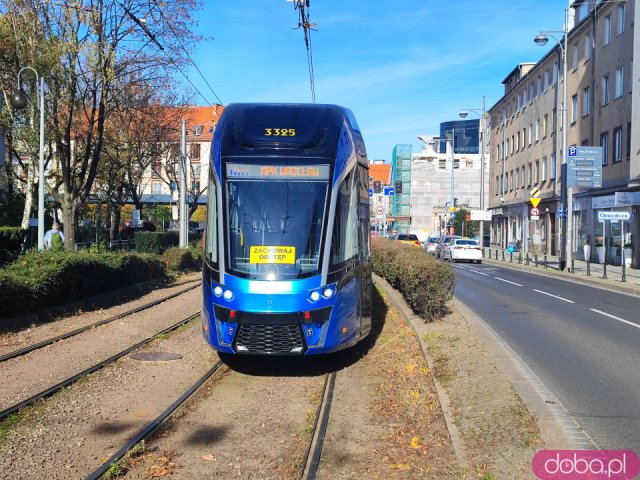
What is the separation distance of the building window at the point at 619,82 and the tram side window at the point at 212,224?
30.9 metres

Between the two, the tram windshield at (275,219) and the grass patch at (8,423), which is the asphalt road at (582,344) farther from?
the grass patch at (8,423)

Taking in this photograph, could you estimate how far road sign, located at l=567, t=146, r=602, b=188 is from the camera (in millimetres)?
28578

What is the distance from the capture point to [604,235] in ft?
106

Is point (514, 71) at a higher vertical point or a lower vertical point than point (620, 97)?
higher

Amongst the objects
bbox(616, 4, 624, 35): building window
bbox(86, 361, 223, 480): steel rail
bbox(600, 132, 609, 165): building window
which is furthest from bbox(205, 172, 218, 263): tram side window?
bbox(616, 4, 624, 35): building window

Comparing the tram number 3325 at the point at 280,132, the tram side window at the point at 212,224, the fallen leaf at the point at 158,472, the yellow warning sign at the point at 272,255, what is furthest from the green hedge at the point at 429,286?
the fallen leaf at the point at 158,472

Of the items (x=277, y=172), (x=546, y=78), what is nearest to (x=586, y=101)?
(x=546, y=78)

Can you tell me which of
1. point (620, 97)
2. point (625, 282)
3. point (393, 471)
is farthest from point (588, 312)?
point (620, 97)

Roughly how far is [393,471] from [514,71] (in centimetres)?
6021

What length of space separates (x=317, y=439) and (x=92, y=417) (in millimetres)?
2361

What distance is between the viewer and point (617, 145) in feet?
108

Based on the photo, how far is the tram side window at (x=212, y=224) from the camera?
7.74m

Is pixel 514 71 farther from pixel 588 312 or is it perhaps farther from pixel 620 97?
pixel 588 312

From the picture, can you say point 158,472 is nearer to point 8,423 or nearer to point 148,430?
point 148,430
